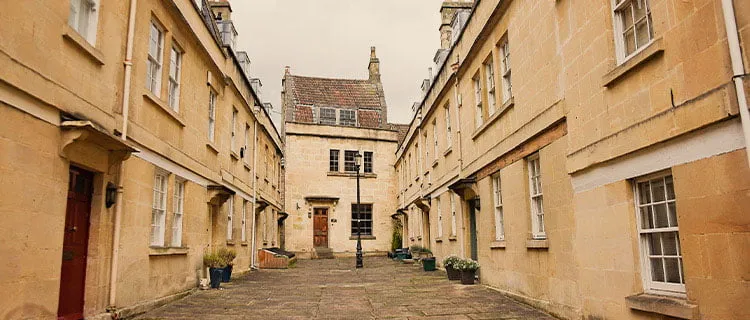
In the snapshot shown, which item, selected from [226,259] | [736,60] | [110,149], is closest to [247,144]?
[226,259]

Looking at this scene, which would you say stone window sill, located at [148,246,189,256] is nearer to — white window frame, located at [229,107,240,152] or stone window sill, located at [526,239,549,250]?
white window frame, located at [229,107,240,152]

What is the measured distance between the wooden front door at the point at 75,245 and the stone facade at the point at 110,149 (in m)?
0.06

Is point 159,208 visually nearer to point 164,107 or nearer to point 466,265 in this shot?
point 164,107

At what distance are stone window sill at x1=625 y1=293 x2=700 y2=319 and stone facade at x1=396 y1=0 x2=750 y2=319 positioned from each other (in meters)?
0.01

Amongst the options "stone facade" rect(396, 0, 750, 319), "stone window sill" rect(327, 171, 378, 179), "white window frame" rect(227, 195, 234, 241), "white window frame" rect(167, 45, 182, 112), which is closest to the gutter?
"stone facade" rect(396, 0, 750, 319)

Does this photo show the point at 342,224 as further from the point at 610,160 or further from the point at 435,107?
the point at 610,160

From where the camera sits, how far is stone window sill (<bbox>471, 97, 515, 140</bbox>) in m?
9.90

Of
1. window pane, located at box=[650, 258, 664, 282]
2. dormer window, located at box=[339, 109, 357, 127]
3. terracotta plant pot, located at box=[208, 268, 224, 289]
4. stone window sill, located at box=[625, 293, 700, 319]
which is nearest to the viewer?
stone window sill, located at box=[625, 293, 700, 319]

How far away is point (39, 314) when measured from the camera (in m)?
5.50

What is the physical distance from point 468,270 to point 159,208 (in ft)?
23.5

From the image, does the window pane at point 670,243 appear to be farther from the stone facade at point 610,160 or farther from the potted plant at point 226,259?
the potted plant at point 226,259

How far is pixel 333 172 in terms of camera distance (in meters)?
28.9

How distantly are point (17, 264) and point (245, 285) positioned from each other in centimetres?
791

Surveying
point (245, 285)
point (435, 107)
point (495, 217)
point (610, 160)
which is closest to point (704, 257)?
point (610, 160)
